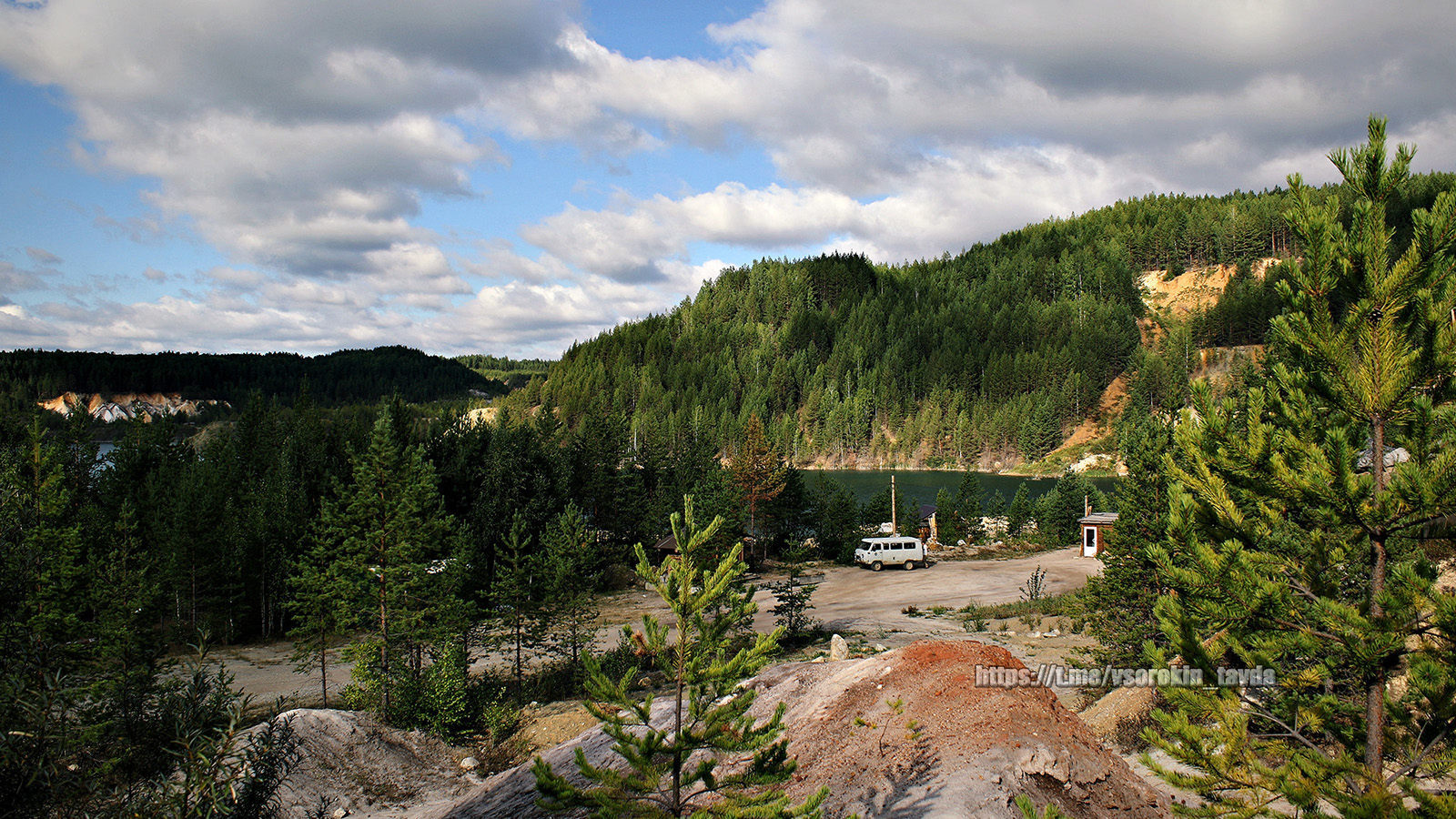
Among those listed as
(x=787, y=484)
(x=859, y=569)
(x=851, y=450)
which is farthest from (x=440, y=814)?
(x=851, y=450)

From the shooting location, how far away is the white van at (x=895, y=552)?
45062mm

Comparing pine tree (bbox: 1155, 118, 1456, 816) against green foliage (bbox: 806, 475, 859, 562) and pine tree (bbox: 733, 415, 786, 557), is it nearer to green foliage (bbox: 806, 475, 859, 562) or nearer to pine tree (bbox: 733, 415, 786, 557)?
pine tree (bbox: 733, 415, 786, 557)

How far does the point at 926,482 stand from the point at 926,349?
65304 mm

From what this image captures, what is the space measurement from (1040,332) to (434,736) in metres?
152

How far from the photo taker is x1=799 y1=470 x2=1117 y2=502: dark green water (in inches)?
3479

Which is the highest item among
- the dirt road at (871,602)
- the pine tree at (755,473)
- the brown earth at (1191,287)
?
the brown earth at (1191,287)

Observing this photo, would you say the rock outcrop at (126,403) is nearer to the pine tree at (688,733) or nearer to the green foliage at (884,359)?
the green foliage at (884,359)

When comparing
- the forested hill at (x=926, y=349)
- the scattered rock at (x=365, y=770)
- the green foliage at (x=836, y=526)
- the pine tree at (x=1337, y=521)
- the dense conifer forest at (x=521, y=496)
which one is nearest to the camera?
the pine tree at (x=1337, y=521)

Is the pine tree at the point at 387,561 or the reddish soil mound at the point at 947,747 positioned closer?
the reddish soil mound at the point at 947,747

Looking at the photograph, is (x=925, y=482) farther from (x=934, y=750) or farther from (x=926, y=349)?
(x=934, y=750)

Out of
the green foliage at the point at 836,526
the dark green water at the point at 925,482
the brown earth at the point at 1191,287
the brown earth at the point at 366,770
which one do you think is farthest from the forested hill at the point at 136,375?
the brown earth at the point at 1191,287

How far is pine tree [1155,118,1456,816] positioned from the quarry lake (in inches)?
2912

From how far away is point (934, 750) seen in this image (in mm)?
11211

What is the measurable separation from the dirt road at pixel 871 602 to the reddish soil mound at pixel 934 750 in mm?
11386
